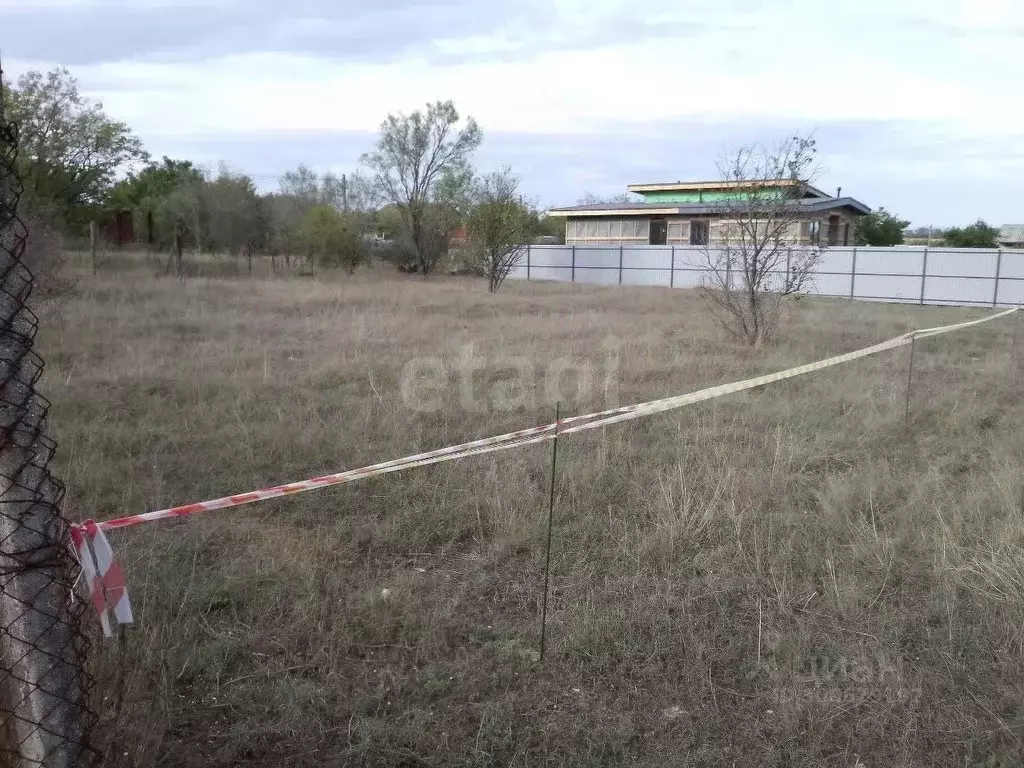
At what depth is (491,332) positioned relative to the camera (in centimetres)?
1364

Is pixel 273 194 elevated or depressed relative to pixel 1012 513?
elevated

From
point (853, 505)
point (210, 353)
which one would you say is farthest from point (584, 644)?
point (210, 353)

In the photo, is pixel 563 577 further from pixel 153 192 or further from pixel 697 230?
pixel 153 192

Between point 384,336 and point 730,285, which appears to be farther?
point 730,285

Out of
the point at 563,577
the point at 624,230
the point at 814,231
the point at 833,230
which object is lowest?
the point at 563,577

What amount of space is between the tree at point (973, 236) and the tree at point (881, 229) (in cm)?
274

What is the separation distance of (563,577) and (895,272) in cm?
2597

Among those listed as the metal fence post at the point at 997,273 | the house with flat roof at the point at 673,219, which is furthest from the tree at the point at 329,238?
the metal fence post at the point at 997,273

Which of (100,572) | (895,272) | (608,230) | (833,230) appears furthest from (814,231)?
(100,572)

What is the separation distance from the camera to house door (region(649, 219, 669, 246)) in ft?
131

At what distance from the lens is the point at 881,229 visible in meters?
47.8

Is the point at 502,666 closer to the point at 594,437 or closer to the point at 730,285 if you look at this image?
the point at 594,437

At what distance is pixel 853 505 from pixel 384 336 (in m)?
8.58

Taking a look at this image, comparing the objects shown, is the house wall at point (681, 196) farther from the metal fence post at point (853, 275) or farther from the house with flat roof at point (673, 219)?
the metal fence post at point (853, 275)
